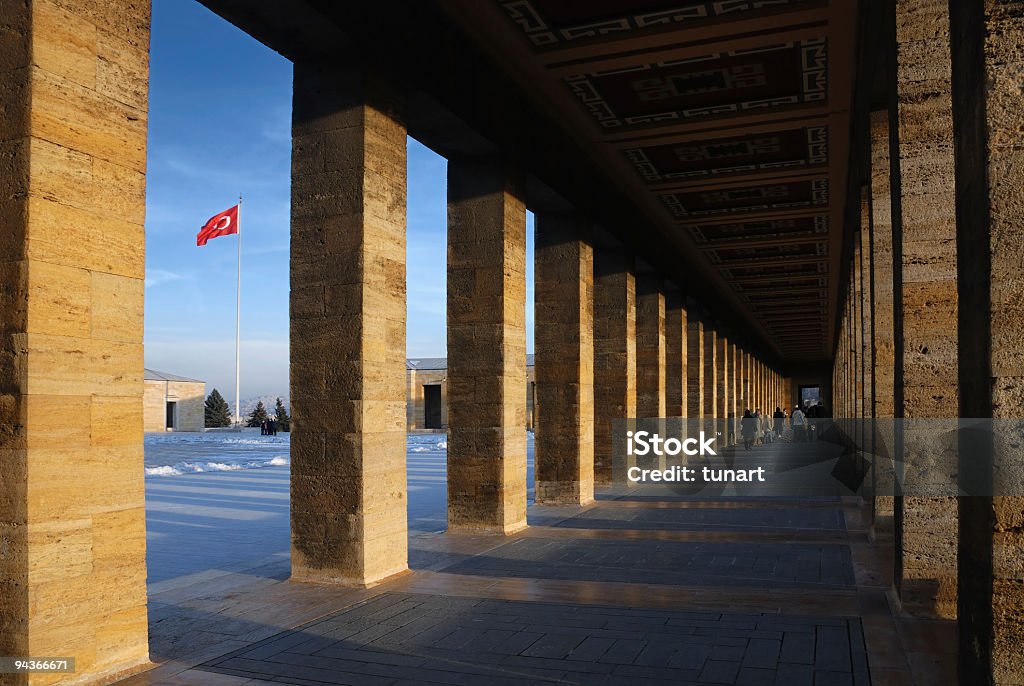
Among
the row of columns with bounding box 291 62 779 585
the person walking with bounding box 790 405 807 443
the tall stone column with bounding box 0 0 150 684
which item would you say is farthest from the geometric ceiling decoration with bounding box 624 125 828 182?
the person walking with bounding box 790 405 807 443

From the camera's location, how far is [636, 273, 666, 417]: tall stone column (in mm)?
18516

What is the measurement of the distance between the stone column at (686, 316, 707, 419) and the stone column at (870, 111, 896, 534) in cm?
1525

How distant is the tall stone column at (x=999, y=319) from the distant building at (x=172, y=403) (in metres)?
53.4

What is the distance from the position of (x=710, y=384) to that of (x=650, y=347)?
25.4 feet

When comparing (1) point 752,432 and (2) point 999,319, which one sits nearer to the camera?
Result: (2) point 999,319

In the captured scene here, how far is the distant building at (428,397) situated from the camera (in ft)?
163

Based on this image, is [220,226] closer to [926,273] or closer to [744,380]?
[744,380]

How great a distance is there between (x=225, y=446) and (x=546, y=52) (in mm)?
26979

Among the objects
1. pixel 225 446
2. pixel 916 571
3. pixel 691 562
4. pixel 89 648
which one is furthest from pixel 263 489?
pixel 225 446

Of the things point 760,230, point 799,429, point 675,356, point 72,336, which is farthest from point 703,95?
point 799,429

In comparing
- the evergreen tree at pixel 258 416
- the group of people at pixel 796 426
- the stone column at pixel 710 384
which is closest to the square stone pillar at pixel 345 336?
the stone column at pixel 710 384

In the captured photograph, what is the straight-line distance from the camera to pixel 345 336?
290 inches

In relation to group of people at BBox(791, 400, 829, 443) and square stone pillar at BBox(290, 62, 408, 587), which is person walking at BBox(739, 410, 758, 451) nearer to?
group of people at BBox(791, 400, 829, 443)

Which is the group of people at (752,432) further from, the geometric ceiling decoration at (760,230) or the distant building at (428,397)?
the distant building at (428,397)
